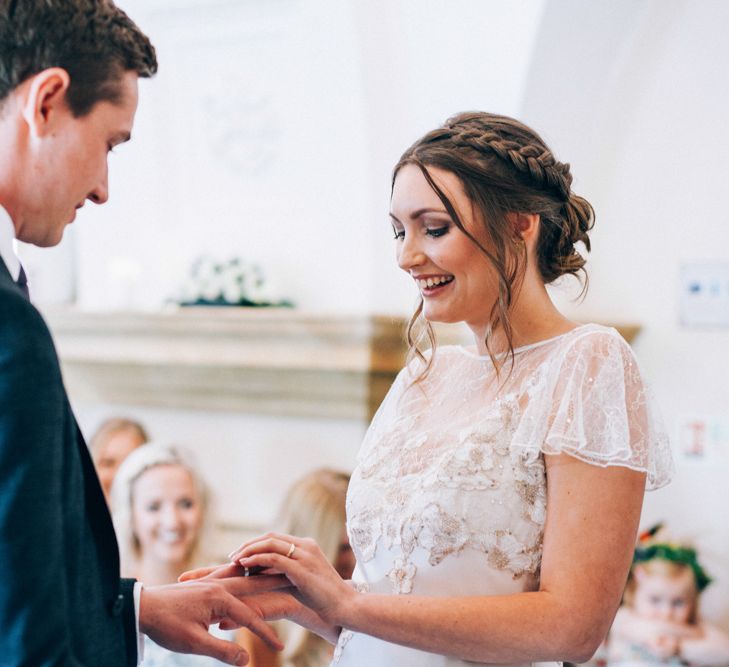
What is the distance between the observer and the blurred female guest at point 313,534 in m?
3.36

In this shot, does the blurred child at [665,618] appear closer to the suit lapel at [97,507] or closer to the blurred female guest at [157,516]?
the blurred female guest at [157,516]

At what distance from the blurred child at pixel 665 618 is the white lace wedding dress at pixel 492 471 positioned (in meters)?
2.12

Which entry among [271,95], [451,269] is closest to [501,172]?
[451,269]

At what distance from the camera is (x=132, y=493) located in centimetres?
375

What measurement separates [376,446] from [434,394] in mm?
152

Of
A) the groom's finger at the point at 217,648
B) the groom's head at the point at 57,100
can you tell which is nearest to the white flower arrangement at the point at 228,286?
the groom's finger at the point at 217,648

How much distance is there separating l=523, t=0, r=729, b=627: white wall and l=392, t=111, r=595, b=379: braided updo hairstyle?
203 cm

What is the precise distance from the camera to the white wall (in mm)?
3766

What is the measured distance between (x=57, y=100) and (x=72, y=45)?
0.24 feet

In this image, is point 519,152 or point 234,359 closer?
point 519,152

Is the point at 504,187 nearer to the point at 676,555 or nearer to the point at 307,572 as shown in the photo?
the point at 307,572

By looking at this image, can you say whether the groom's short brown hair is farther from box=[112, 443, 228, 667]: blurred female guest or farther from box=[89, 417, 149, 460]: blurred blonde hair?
box=[89, 417, 149, 460]: blurred blonde hair

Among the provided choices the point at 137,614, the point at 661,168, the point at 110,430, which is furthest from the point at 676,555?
the point at 137,614

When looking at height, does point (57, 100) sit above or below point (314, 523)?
above
